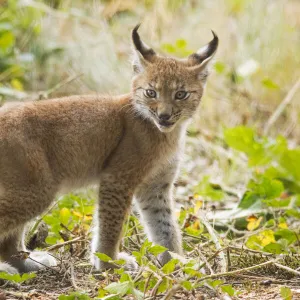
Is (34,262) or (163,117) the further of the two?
(163,117)

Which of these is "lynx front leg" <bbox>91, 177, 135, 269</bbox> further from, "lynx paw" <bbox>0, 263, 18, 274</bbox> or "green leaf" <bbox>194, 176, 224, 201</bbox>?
"green leaf" <bbox>194, 176, 224, 201</bbox>

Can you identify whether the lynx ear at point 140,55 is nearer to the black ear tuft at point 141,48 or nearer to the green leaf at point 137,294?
the black ear tuft at point 141,48

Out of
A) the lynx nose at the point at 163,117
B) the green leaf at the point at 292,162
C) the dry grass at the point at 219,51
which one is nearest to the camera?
the lynx nose at the point at 163,117

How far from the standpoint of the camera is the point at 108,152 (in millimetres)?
5855

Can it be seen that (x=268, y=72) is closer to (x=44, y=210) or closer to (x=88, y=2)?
(x=88, y=2)

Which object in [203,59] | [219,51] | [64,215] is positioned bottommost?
[219,51]

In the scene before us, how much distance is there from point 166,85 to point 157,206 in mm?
1069

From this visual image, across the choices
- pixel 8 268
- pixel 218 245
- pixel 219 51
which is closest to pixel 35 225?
pixel 8 268

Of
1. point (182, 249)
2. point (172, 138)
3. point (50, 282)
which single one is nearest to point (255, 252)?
point (182, 249)

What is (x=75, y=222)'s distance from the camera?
6.30m

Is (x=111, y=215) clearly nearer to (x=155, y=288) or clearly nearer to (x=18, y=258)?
(x=18, y=258)

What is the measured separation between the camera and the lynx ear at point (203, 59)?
6.13m

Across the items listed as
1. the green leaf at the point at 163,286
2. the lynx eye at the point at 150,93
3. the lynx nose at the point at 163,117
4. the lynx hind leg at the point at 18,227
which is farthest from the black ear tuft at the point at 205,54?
the green leaf at the point at 163,286

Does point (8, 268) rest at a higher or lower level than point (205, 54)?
lower
